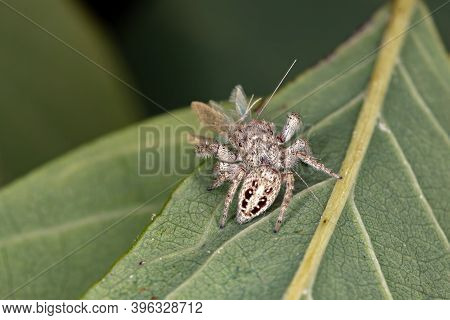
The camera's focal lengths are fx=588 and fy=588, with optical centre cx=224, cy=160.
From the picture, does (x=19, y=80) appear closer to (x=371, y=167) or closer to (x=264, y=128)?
(x=264, y=128)

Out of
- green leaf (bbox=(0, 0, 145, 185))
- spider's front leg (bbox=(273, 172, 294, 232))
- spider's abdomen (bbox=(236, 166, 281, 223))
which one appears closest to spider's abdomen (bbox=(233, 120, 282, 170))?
spider's abdomen (bbox=(236, 166, 281, 223))

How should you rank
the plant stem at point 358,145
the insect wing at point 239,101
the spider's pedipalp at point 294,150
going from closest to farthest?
the plant stem at point 358,145
the spider's pedipalp at point 294,150
the insect wing at point 239,101

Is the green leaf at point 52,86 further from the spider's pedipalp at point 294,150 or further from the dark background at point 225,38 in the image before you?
the spider's pedipalp at point 294,150

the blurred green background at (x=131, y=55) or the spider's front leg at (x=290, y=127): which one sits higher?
the blurred green background at (x=131, y=55)

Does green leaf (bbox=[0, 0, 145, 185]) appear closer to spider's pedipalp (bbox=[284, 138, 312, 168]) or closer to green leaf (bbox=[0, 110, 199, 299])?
green leaf (bbox=[0, 110, 199, 299])

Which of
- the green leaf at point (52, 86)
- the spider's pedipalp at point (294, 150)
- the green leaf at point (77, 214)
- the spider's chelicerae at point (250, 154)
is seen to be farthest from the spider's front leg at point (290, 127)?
Answer: the green leaf at point (52, 86)

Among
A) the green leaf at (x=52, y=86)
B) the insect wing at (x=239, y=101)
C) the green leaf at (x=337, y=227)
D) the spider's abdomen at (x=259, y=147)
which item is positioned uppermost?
the green leaf at (x=52, y=86)

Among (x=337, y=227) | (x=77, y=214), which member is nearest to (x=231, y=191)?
(x=337, y=227)
